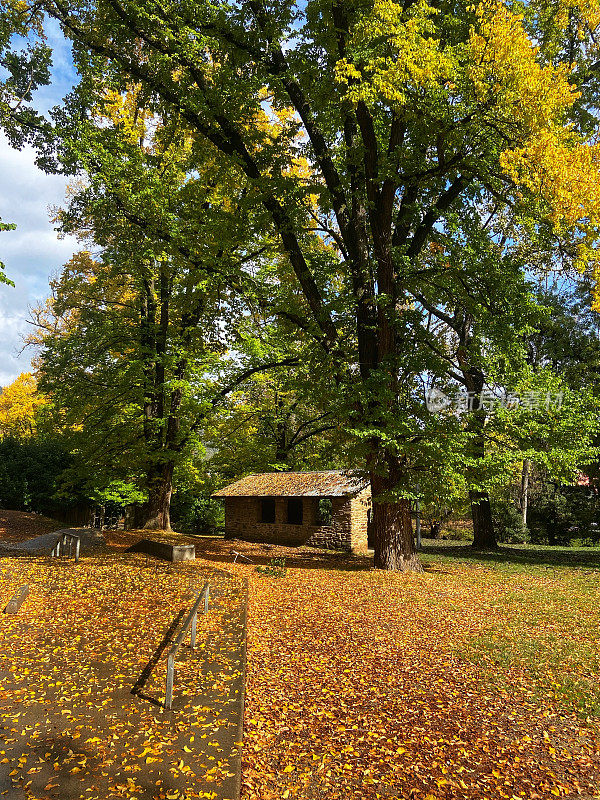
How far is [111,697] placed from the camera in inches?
203

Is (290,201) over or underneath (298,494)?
over

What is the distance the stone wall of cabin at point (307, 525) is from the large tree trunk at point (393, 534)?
17.0ft

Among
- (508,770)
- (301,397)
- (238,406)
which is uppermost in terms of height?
(238,406)

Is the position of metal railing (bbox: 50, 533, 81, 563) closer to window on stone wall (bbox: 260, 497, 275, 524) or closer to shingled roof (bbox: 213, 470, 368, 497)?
shingled roof (bbox: 213, 470, 368, 497)

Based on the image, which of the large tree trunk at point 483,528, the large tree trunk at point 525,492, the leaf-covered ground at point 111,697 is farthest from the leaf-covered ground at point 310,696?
the large tree trunk at point 525,492

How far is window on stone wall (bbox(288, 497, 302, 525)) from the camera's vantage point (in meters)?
21.0

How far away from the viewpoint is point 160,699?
16.9 feet

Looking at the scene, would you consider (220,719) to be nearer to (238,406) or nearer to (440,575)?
(440,575)

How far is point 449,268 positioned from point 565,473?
252 inches

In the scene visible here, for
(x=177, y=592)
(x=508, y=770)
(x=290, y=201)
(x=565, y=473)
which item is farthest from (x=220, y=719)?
(x=565, y=473)

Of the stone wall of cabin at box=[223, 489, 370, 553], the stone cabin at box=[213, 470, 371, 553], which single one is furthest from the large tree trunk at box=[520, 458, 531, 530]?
the stone wall of cabin at box=[223, 489, 370, 553]

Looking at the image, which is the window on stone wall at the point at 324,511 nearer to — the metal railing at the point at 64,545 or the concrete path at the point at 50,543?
the concrete path at the point at 50,543

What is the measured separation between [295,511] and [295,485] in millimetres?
1286

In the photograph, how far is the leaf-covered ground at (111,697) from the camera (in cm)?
378
